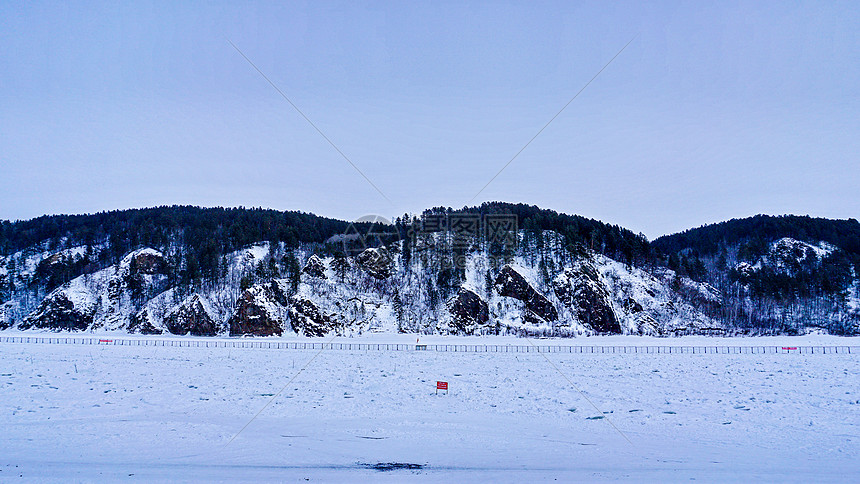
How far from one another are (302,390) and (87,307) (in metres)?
88.7

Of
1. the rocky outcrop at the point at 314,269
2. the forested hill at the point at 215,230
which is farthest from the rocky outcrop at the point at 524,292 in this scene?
the rocky outcrop at the point at 314,269

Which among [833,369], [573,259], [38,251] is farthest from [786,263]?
[38,251]

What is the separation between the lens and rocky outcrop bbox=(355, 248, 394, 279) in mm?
99375

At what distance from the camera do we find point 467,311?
280 ft

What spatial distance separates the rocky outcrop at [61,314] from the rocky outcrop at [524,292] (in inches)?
3331

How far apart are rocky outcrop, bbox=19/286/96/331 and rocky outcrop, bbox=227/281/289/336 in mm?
31731

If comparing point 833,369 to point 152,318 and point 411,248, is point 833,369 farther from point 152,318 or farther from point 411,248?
point 152,318

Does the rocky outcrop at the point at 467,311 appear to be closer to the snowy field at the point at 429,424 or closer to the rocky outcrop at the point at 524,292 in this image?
the rocky outcrop at the point at 524,292

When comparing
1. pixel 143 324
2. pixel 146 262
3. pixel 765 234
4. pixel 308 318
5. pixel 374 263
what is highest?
pixel 765 234

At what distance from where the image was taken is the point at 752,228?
159 metres

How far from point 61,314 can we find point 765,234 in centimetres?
20049

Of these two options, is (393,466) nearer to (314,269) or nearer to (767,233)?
(314,269)

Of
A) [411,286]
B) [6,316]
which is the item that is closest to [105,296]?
[6,316]

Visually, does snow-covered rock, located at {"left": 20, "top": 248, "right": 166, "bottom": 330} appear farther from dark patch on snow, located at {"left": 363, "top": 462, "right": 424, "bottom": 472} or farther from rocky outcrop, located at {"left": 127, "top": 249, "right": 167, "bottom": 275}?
dark patch on snow, located at {"left": 363, "top": 462, "right": 424, "bottom": 472}
